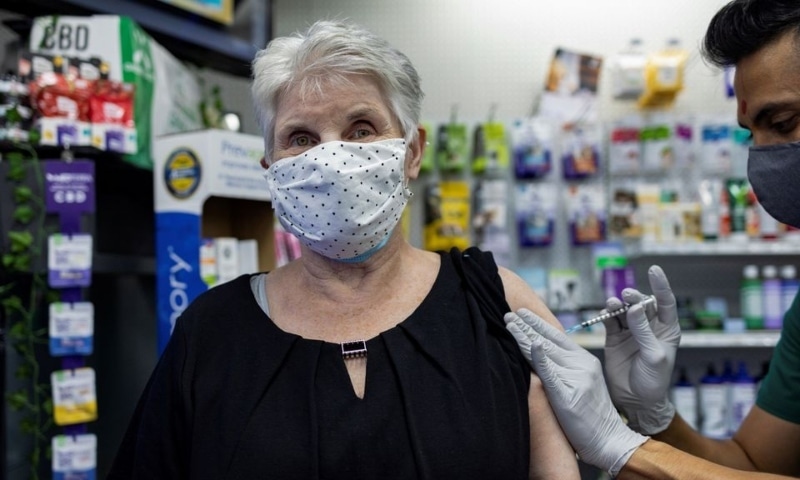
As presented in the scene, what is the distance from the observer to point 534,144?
421 centimetres

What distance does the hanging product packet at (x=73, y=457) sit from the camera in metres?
2.39

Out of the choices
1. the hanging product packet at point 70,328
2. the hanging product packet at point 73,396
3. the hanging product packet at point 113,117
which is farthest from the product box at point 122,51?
the hanging product packet at point 73,396

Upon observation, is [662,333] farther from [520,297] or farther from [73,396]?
[73,396]

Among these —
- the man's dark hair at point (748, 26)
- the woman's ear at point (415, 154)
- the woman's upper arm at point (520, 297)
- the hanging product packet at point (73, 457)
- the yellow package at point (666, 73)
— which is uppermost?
the yellow package at point (666, 73)

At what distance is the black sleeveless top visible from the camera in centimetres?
125

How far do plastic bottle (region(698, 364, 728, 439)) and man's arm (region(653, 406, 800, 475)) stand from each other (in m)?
1.98

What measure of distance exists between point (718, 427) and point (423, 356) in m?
3.06

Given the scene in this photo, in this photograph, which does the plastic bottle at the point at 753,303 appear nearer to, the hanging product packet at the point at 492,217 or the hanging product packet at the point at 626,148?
the hanging product packet at the point at 626,148

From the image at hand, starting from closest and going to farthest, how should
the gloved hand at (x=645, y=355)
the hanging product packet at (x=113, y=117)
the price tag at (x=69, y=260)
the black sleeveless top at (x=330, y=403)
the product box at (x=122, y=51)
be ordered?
1. the black sleeveless top at (x=330, y=403)
2. the gloved hand at (x=645, y=355)
3. the price tag at (x=69, y=260)
4. the hanging product packet at (x=113, y=117)
5. the product box at (x=122, y=51)

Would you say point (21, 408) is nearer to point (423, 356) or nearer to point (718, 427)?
point (423, 356)

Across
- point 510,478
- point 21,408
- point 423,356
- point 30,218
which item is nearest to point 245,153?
point 30,218

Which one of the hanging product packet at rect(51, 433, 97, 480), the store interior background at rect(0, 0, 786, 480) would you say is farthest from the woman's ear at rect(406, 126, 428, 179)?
the store interior background at rect(0, 0, 786, 480)

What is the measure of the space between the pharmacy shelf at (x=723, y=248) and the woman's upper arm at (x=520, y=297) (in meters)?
2.38

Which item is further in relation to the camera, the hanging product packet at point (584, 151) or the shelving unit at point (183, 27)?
the hanging product packet at point (584, 151)
